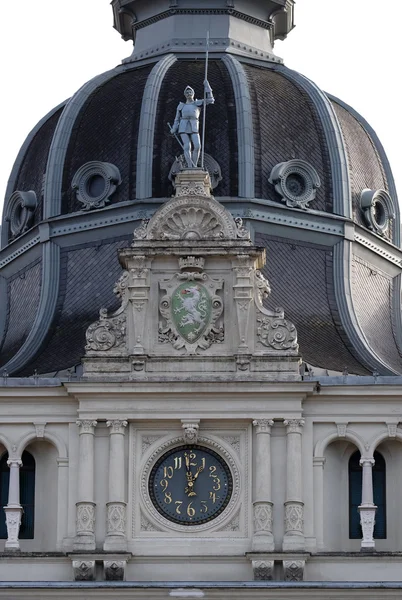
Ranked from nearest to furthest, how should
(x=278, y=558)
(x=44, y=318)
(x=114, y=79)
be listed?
(x=278, y=558) < (x=44, y=318) < (x=114, y=79)

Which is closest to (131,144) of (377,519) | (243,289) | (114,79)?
(114,79)

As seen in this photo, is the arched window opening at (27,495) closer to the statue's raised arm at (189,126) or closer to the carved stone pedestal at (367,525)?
the carved stone pedestal at (367,525)

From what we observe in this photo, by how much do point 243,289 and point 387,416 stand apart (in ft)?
13.1

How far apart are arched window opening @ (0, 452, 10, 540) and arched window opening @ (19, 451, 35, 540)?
35cm

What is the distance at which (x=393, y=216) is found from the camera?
2227 inches

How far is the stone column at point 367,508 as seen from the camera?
48.8 metres

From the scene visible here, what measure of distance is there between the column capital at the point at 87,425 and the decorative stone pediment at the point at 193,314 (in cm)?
95

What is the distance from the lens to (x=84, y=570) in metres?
48.2

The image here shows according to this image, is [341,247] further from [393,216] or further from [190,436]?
[190,436]

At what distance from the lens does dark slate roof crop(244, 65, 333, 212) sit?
55031 millimetres

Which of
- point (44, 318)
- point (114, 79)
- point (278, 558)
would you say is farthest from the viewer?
point (114, 79)

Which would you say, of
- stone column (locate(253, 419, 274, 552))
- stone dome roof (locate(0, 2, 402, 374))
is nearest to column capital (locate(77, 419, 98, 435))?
stone dome roof (locate(0, 2, 402, 374))

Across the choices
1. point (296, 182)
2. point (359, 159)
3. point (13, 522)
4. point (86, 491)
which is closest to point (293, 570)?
point (86, 491)

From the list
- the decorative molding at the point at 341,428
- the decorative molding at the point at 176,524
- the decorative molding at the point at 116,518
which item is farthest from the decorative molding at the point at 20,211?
the decorative molding at the point at 341,428
